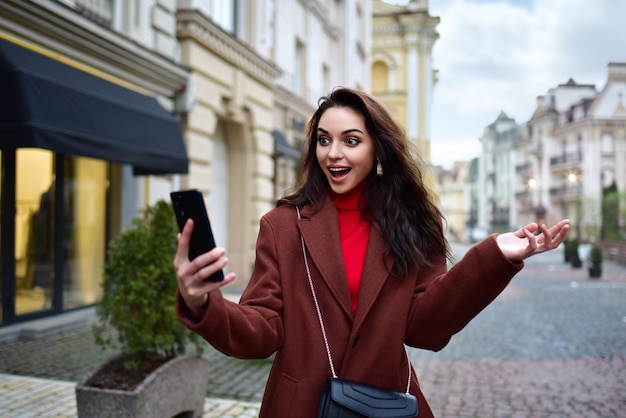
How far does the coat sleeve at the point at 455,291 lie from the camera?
1.88 m

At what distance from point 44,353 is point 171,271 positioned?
353 cm

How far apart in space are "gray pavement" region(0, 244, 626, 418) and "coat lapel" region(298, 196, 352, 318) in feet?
10.5

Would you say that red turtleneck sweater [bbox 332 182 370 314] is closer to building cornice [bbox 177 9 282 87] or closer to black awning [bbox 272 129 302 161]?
building cornice [bbox 177 9 282 87]

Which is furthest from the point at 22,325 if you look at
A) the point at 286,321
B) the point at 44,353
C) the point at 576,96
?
the point at 576,96

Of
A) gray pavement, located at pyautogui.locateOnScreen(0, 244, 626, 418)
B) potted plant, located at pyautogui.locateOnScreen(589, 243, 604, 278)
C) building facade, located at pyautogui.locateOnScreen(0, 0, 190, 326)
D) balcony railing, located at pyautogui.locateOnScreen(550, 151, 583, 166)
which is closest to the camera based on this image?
gray pavement, located at pyautogui.locateOnScreen(0, 244, 626, 418)

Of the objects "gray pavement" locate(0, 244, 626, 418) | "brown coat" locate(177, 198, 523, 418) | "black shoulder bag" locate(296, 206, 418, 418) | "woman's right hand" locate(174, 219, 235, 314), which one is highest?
"woman's right hand" locate(174, 219, 235, 314)

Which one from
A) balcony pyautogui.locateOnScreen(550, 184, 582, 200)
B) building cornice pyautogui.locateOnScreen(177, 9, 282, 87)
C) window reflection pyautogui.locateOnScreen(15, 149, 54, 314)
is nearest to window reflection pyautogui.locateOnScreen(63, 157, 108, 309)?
window reflection pyautogui.locateOnScreen(15, 149, 54, 314)

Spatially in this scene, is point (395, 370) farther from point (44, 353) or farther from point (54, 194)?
point (54, 194)

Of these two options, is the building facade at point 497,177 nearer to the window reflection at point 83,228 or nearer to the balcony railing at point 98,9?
the window reflection at point 83,228

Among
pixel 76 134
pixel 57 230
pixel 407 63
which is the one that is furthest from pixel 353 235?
pixel 407 63

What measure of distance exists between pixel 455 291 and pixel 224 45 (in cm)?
1110

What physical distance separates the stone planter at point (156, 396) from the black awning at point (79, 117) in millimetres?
3280

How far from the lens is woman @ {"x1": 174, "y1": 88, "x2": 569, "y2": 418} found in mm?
1898

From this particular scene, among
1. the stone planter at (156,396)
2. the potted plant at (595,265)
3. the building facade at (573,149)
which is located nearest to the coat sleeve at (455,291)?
the stone planter at (156,396)
